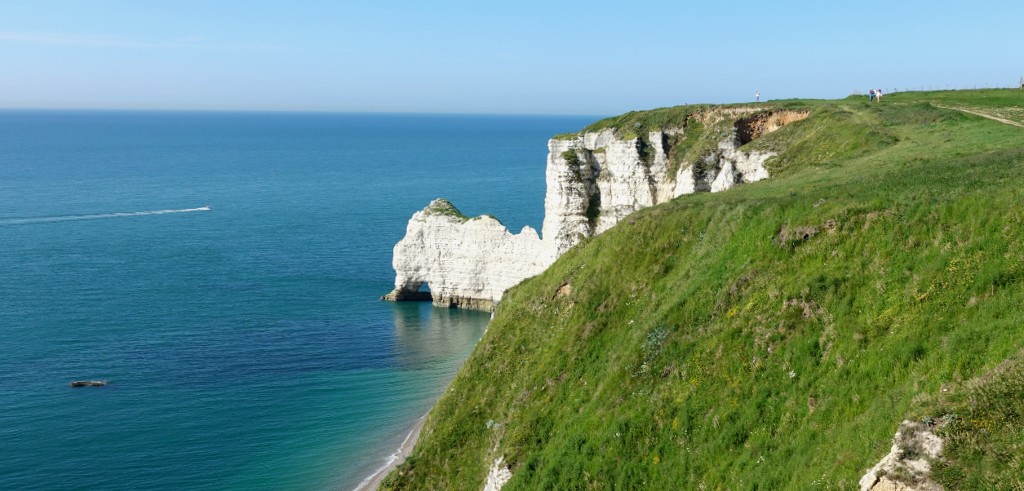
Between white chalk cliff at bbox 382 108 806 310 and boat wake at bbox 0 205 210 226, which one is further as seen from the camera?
boat wake at bbox 0 205 210 226

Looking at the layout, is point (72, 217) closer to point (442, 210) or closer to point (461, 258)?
point (442, 210)

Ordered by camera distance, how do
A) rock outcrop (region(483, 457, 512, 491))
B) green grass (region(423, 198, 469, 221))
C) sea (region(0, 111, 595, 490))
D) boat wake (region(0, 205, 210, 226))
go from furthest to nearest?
1. boat wake (region(0, 205, 210, 226))
2. green grass (region(423, 198, 469, 221))
3. sea (region(0, 111, 595, 490))
4. rock outcrop (region(483, 457, 512, 491))

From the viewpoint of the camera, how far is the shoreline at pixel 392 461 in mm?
41281

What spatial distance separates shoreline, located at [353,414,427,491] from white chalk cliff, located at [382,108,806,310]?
25.0 meters

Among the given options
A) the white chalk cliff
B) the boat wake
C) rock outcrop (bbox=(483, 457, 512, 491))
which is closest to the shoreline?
rock outcrop (bbox=(483, 457, 512, 491))

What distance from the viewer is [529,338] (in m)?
36.5

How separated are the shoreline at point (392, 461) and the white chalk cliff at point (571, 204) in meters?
25.0

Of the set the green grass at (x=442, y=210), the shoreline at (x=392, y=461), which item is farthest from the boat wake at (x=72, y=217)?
the shoreline at (x=392, y=461)

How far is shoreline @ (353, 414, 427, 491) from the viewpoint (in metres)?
41.3

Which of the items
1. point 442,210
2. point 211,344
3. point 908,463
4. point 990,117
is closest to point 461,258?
point 442,210

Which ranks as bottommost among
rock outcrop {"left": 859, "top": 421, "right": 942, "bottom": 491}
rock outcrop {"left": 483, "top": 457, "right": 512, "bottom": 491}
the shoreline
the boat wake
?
the shoreline

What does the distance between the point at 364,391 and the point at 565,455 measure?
1178 inches

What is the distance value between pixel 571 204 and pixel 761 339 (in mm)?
45598

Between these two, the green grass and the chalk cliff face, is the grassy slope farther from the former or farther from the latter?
the green grass
